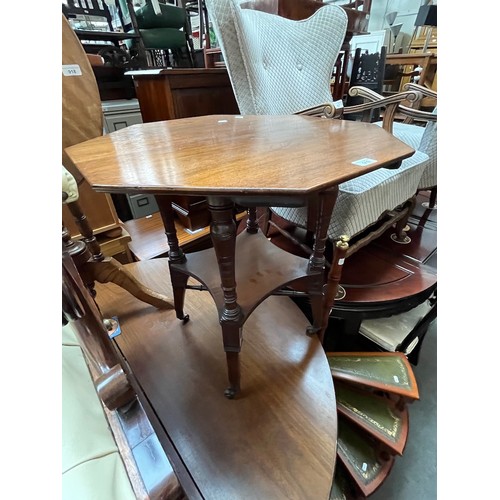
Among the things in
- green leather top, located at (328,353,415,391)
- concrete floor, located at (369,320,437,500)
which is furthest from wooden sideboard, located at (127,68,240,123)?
concrete floor, located at (369,320,437,500)

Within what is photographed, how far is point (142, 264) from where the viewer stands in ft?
3.87

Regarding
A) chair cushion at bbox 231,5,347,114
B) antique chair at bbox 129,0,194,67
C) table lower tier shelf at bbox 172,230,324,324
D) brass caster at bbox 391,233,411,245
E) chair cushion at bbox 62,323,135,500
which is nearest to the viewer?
chair cushion at bbox 62,323,135,500

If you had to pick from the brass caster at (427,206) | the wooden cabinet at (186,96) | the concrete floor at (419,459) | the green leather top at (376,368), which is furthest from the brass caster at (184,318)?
the brass caster at (427,206)

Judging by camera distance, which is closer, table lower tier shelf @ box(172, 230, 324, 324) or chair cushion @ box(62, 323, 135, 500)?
chair cushion @ box(62, 323, 135, 500)

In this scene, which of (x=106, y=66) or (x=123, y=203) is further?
(x=123, y=203)

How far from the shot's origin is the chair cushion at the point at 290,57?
46.2 inches

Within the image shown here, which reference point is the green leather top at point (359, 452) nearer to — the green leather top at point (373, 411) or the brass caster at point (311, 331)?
the green leather top at point (373, 411)

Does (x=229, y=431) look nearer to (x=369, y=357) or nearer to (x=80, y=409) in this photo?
(x=80, y=409)

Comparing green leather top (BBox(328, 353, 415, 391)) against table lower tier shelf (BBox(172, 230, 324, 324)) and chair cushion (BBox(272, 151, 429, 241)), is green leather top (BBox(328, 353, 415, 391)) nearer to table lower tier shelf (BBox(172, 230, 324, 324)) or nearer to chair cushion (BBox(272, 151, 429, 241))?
table lower tier shelf (BBox(172, 230, 324, 324))

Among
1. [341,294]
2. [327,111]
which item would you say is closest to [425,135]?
[327,111]

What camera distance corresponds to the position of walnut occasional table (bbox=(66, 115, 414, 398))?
1.33ft

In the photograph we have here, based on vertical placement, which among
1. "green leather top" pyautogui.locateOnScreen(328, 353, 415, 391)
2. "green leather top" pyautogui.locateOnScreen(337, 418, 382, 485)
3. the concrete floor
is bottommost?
the concrete floor
